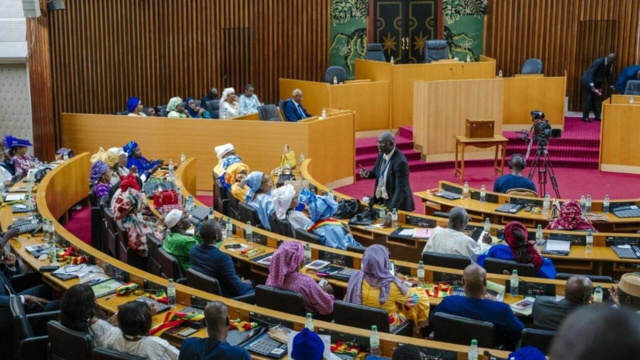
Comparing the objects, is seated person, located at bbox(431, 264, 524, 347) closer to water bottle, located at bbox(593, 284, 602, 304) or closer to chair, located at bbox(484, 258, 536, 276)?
water bottle, located at bbox(593, 284, 602, 304)

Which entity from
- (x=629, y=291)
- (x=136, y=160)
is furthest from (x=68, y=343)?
(x=136, y=160)

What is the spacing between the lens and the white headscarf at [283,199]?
7.99m

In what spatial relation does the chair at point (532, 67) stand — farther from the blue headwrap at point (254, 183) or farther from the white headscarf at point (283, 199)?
the white headscarf at point (283, 199)

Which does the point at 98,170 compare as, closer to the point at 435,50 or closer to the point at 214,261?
the point at 214,261

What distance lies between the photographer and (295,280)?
18.6 ft

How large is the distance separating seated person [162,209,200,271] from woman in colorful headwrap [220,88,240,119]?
722cm

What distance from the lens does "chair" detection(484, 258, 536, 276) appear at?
6.29 metres

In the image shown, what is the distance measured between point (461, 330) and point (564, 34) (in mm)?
13615


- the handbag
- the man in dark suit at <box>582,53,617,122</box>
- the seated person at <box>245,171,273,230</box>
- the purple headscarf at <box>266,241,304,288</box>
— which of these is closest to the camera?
the purple headscarf at <box>266,241,304,288</box>

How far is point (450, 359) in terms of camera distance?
182 inches

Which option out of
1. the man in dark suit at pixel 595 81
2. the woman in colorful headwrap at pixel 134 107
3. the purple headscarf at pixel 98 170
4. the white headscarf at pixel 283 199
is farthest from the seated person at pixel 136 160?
the man in dark suit at pixel 595 81

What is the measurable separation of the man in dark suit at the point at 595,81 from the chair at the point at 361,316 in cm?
1221

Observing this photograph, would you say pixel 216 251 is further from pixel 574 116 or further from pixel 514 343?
pixel 574 116

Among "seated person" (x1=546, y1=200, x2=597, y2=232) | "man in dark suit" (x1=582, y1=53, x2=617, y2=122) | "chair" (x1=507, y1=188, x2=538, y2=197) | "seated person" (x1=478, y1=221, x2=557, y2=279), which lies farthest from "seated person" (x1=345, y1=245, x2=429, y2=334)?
"man in dark suit" (x1=582, y1=53, x2=617, y2=122)
